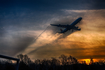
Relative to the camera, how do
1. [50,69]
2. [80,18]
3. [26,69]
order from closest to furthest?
[80,18] → [26,69] → [50,69]

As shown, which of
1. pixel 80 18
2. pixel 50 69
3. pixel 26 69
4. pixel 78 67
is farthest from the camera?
pixel 50 69

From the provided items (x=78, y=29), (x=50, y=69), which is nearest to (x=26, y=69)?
(x=78, y=29)

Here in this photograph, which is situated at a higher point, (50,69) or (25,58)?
(25,58)

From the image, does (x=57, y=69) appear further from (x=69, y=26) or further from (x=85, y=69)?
(x=69, y=26)

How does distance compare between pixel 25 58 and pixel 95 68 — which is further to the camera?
pixel 25 58

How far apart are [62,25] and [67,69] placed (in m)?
103

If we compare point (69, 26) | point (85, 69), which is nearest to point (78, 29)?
point (69, 26)

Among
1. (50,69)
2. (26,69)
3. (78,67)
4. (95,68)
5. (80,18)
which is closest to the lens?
(80,18)

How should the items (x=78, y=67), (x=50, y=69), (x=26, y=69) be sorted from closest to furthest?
(x=26, y=69) < (x=78, y=67) < (x=50, y=69)

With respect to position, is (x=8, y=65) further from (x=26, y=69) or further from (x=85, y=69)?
(x=85, y=69)

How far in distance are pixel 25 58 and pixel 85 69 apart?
91.3m

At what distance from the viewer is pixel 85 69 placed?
173250 mm

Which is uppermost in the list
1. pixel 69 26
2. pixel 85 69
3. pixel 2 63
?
pixel 69 26

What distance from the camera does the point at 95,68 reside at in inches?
6555
